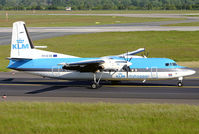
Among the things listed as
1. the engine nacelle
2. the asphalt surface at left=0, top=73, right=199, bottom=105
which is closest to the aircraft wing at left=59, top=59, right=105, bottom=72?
the engine nacelle

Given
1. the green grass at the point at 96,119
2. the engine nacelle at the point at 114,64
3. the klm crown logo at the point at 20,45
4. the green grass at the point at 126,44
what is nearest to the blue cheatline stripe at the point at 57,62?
the klm crown logo at the point at 20,45

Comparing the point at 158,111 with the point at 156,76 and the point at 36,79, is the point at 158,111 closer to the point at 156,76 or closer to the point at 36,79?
the point at 156,76

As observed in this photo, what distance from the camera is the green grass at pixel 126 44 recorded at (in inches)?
2144

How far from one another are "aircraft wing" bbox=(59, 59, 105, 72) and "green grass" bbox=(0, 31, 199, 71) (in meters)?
18.0

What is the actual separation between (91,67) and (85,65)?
91 centimetres

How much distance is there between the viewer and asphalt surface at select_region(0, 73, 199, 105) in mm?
26984

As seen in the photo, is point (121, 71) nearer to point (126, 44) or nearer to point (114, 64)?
point (114, 64)

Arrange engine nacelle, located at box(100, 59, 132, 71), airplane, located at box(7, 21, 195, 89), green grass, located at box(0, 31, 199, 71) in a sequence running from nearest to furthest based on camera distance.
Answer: engine nacelle, located at box(100, 59, 132, 71) < airplane, located at box(7, 21, 195, 89) < green grass, located at box(0, 31, 199, 71)

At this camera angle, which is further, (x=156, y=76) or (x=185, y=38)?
(x=185, y=38)

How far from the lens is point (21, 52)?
31.5 metres

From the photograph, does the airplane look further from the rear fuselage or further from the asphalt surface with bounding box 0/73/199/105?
the asphalt surface with bounding box 0/73/199/105

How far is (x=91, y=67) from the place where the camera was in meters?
30.2

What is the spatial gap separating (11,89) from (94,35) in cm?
4623

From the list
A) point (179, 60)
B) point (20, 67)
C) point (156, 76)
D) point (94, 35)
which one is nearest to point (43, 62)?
point (20, 67)
